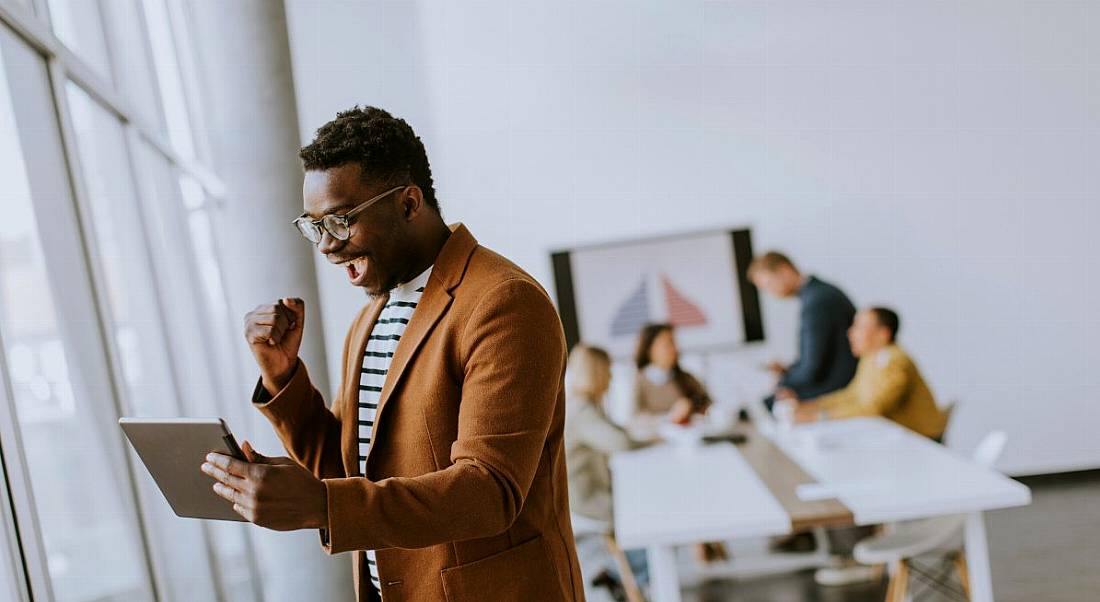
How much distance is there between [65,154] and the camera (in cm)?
208

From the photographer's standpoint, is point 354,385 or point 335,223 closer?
point 335,223

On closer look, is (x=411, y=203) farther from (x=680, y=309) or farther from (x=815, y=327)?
(x=680, y=309)

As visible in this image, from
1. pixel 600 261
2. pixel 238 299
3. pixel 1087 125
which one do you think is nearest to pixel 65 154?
pixel 238 299

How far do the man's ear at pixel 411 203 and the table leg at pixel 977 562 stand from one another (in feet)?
8.13

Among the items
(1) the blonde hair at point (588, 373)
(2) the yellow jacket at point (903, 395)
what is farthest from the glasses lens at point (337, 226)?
(2) the yellow jacket at point (903, 395)

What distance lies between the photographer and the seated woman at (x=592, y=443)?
4074 millimetres

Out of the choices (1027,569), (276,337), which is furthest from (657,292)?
(276,337)

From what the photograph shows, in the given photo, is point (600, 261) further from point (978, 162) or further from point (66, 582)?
point (66, 582)

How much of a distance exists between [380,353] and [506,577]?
424mm

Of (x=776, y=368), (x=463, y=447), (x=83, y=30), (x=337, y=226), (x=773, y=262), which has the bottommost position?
(x=776, y=368)

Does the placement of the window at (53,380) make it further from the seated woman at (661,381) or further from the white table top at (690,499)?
the seated woman at (661,381)

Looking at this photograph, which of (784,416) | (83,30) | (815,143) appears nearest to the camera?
(83,30)

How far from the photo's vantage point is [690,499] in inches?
134

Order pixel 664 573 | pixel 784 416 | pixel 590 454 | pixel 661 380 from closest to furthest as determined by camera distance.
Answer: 1. pixel 664 573
2. pixel 590 454
3. pixel 784 416
4. pixel 661 380
